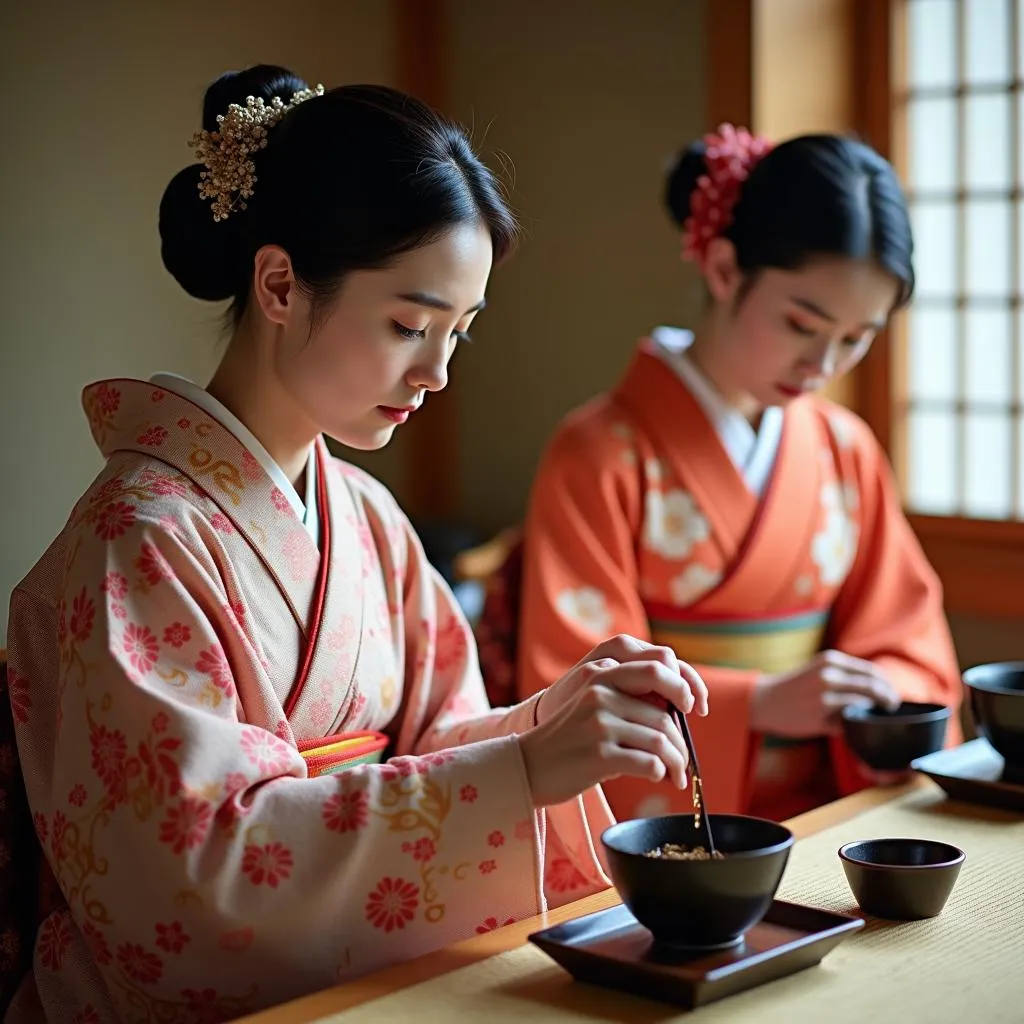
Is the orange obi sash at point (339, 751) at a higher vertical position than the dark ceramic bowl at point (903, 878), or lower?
higher

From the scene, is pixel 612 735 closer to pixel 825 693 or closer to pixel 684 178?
pixel 825 693

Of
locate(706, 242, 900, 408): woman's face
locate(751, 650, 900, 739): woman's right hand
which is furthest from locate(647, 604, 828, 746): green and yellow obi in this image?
locate(706, 242, 900, 408): woman's face

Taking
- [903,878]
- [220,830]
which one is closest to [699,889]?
[903,878]

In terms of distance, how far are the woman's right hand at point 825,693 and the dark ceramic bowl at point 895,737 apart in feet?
0.38

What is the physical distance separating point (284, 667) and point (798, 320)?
4.02 ft

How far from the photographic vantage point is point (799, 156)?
2.61m

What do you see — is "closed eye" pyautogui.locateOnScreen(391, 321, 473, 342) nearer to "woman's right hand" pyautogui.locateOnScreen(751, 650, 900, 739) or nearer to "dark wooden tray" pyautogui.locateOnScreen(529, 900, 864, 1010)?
"dark wooden tray" pyautogui.locateOnScreen(529, 900, 864, 1010)

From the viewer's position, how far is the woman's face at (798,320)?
99.7 inches

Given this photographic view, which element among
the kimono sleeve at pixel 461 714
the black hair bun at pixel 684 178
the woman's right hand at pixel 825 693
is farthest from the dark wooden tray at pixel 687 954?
the black hair bun at pixel 684 178

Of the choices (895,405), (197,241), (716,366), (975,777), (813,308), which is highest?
(197,241)

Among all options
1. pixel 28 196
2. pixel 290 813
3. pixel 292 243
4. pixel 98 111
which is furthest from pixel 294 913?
pixel 98 111

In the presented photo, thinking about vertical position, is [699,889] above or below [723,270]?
below

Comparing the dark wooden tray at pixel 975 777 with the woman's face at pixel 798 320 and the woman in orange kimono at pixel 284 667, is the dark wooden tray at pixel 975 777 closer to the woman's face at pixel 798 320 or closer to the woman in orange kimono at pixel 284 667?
the woman in orange kimono at pixel 284 667

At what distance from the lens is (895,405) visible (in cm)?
362
